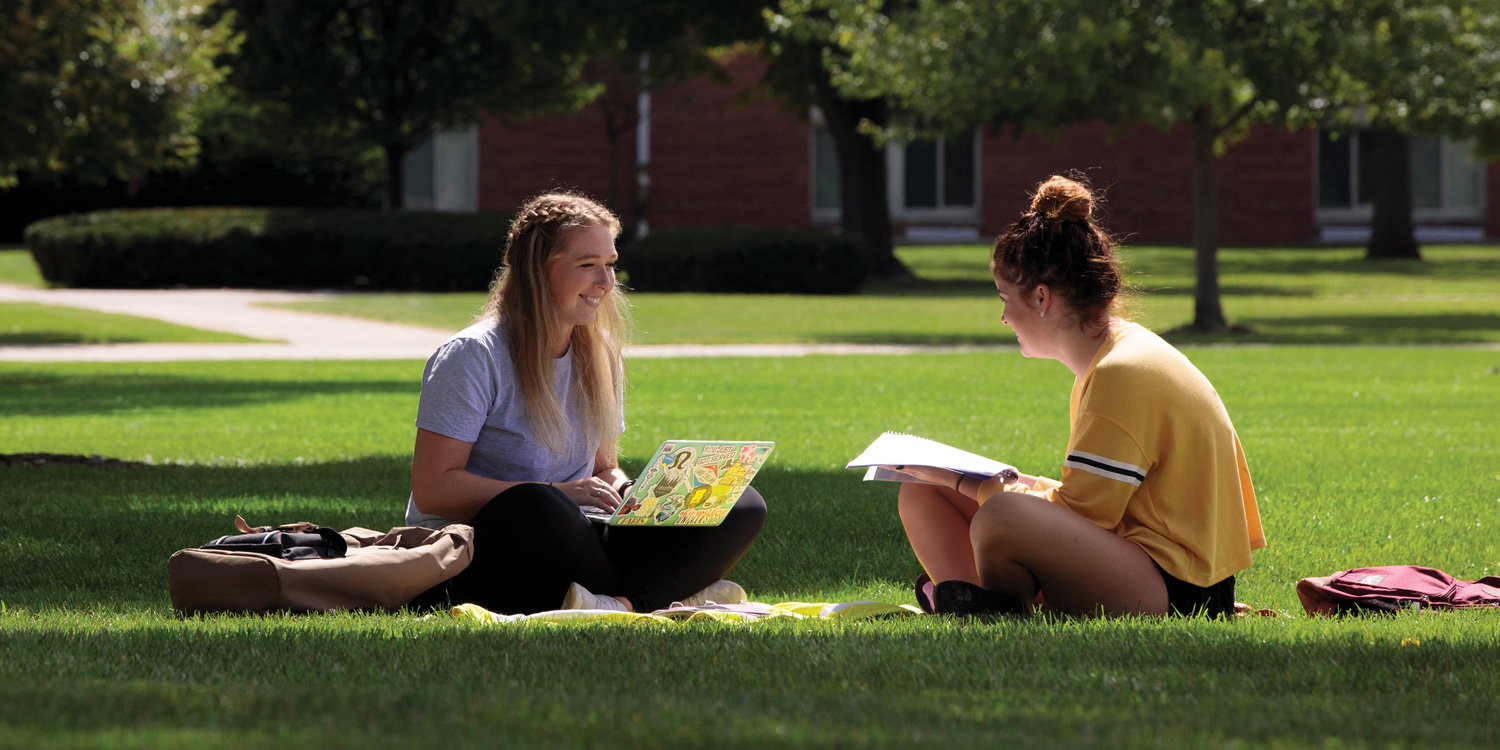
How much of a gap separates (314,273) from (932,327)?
473 inches

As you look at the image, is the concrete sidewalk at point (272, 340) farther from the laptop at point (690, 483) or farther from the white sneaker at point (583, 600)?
the laptop at point (690, 483)

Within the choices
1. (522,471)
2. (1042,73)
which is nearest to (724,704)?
(522,471)

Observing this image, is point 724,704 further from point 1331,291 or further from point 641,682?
point 1331,291

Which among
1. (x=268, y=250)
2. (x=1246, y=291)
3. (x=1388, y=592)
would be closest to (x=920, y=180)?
(x=1246, y=291)

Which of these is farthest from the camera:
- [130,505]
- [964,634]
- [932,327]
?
[932,327]

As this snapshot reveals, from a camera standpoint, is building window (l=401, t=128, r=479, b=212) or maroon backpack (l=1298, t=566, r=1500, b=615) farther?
building window (l=401, t=128, r=479, b=212)

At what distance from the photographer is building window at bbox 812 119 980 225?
38.2m

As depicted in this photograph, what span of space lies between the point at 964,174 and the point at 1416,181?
10.9 meters

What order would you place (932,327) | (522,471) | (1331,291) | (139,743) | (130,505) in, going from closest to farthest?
(139,743) < (522,471) < (130,505) < (932,327) < (1331,291)

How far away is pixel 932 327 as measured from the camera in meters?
21.0

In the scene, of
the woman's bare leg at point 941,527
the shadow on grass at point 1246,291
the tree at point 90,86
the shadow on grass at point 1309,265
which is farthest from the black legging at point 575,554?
the shadow on grass at point 1309,265

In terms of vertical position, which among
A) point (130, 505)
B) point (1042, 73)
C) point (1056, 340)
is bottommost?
point (130, 505)

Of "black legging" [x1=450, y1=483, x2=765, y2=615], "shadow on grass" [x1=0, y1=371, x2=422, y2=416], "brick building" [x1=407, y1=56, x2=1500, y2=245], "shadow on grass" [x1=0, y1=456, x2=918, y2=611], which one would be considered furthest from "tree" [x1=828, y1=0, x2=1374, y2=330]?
"brick building" [x1=407, y1=56, x2=1500, y2=245]

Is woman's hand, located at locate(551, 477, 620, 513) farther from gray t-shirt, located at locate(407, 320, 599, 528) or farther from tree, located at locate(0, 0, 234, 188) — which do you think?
tree, located at locate(0, 0, 234, 188)
